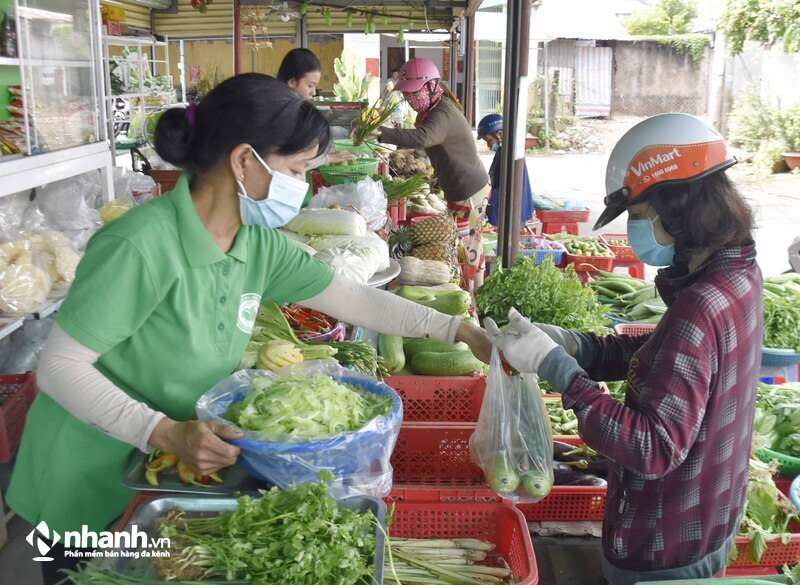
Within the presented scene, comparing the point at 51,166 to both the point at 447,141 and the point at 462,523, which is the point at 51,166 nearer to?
the point at 447,141

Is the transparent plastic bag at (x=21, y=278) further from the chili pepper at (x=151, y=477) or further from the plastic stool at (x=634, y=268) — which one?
the plastic stool at (x=634, y=268)

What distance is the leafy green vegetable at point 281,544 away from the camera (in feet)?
4.59

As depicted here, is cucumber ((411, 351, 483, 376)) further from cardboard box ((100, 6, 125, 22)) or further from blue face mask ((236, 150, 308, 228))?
cardboard box ((100, 6, 125, 22))

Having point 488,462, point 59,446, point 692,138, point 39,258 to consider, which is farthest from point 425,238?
point 59,446

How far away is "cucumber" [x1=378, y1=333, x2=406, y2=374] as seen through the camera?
3.39m

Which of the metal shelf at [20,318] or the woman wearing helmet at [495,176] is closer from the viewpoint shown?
the metal shelf at [20,318]

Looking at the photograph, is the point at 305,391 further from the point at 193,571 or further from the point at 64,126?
the point at 64,126

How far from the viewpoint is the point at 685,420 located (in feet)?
5.90

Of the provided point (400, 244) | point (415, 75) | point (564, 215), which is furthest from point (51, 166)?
point (564, 215)

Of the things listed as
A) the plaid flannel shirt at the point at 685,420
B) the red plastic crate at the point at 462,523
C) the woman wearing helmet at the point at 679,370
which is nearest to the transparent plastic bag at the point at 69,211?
the red plastic crate at the point at 462,523

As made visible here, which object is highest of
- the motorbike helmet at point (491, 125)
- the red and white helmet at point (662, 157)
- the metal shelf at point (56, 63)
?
the metal shelf at point (56, 63)

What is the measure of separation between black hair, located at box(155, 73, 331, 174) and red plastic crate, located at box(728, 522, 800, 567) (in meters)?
2.25

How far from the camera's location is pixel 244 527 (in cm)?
148

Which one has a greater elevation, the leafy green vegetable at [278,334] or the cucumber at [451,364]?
the leafy green vegetable at [278,334]
